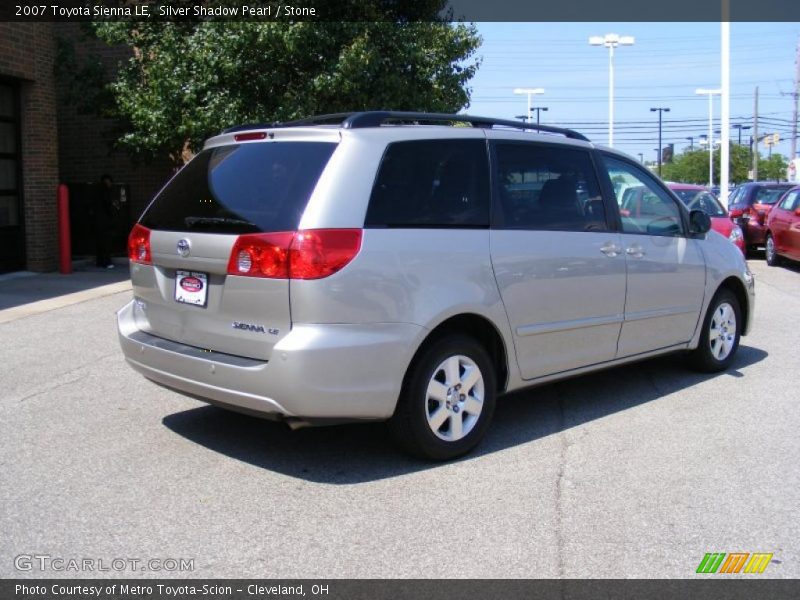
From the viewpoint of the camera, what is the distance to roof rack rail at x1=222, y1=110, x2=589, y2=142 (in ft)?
15.4

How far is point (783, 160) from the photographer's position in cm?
10156

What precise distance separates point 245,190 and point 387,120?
0.92 m

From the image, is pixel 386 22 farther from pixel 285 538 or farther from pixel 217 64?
pixel 285 538

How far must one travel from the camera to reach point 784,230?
1568 centimetres

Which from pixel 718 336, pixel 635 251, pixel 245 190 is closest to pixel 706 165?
pixel 718 336

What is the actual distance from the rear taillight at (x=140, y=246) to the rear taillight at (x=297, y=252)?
937mm

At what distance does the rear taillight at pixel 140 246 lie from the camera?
5.03m

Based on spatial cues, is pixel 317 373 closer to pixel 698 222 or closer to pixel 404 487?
pixel 404 487

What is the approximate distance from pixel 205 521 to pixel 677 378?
4.43 meters

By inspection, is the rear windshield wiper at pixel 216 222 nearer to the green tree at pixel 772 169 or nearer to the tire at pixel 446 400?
the tire at pixel 446 400

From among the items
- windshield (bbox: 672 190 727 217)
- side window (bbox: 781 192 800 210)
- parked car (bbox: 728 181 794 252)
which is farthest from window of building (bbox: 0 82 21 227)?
parked car (bbox: 728 181 794 252)

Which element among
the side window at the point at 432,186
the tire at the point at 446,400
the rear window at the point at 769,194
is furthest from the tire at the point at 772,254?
the tire at the point at 446,400

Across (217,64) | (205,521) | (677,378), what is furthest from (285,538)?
(217,64)

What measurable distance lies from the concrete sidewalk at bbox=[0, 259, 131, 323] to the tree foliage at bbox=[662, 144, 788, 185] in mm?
84769
